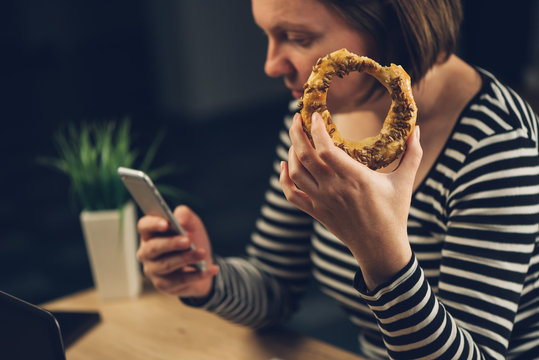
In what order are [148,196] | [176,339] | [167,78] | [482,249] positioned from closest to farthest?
1. [482,249]
2. [148,196]
3. [176,339]
4. [167,78]

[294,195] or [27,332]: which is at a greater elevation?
[294,195]

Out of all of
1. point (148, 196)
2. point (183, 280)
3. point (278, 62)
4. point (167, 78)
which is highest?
point (278, 62)

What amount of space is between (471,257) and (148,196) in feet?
1.60

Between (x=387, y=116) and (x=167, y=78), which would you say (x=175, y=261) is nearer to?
(x=387, y=116)

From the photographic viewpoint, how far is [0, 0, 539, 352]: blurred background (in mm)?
4594

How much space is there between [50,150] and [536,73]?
4478mm

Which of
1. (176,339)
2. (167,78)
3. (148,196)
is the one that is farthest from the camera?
(167,78)

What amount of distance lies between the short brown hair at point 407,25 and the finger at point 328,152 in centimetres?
24

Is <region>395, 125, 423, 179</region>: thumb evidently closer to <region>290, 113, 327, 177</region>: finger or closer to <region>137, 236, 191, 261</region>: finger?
<region>290, 113, 327, 177</region>: finger

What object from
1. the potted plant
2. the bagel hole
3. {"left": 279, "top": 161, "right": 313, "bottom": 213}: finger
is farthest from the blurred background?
{"left": 279, "top": 161, "right": 313, "bottom": 213}: finger

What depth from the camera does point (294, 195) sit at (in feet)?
2.18

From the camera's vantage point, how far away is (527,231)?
77cm

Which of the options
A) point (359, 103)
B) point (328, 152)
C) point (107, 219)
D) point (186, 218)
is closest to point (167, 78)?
point (107, 219)

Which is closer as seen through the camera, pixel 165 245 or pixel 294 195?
pixel 294 195
